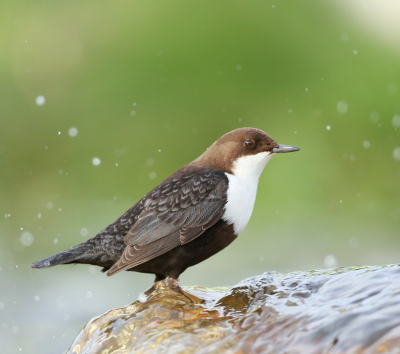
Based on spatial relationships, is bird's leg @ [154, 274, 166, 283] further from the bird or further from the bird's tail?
the bird's tail

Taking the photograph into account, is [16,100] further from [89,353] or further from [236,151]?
[89,353]

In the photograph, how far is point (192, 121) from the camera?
685 cm

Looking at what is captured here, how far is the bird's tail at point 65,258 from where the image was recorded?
3115 mm

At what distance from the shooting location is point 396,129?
6.85 meters

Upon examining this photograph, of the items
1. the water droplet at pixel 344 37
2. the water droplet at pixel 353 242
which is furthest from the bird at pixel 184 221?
the water droplet at pixel 344 37

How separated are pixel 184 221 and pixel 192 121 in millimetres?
3891

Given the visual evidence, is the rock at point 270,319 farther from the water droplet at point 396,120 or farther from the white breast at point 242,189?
the water droplet at point 396,120

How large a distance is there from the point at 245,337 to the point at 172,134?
16.3ft

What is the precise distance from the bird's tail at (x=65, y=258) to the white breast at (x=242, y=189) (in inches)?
38.3

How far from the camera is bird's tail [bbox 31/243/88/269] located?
312 cm

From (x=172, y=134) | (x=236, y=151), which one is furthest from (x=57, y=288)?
(x=236, y=151)

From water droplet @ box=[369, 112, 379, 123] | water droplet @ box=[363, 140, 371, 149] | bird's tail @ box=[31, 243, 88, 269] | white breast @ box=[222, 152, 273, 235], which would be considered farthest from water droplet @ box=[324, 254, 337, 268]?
bird's tail @ box=[31, 243, 88, 269]

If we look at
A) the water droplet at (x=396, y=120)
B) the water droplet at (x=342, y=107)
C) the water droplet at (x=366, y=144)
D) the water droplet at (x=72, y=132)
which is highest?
the water droplet at (x=72, y=132)

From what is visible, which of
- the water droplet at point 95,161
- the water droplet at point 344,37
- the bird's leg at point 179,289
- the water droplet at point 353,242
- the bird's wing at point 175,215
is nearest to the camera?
the bird's leg at point 179,289
